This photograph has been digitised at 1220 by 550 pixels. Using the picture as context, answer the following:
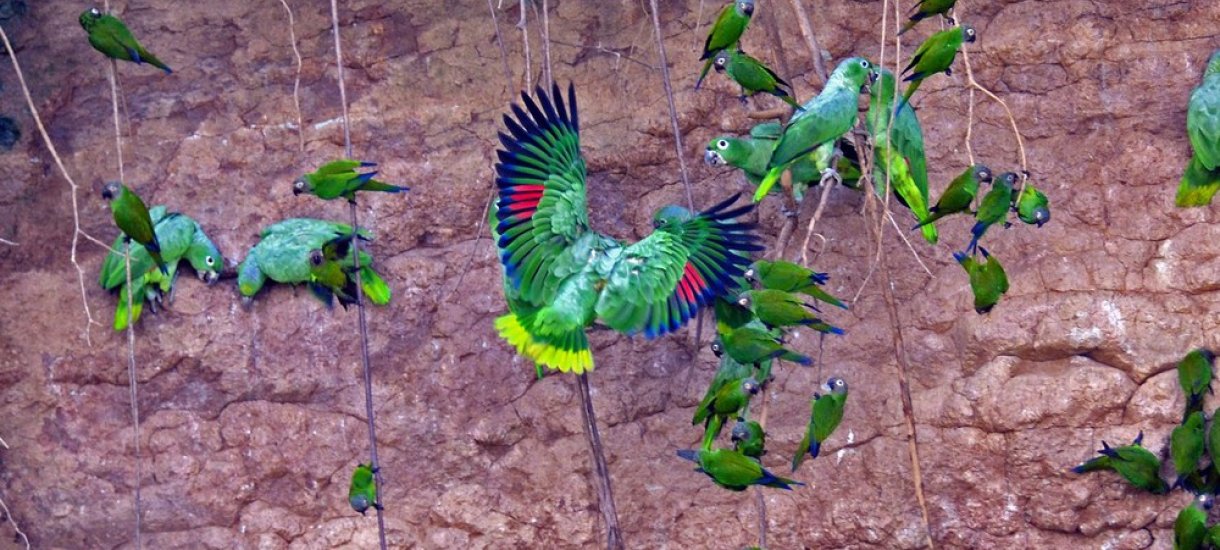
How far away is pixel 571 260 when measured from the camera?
3.93m

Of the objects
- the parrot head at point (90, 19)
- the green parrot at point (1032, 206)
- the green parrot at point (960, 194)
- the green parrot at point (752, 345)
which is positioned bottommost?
the green parrot at point (752, 345)

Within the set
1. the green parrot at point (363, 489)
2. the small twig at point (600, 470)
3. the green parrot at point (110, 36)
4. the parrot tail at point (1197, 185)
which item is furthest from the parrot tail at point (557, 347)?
the parrot tail at point (1197, 185)

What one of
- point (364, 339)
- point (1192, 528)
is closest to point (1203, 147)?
point (1192, 528)

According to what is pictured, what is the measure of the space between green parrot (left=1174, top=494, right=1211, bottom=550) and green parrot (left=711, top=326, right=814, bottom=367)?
3.38 ft

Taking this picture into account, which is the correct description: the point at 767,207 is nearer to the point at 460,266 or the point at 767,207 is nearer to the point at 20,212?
the point at 460,266

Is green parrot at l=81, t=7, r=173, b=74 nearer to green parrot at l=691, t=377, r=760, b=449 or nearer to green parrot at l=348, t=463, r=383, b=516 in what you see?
green parrot at l=348, t=463, r=383, b=516

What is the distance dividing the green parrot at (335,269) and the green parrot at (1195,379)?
7.37ft

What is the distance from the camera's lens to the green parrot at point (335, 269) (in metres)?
4.38

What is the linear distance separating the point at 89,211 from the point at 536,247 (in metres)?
1.68

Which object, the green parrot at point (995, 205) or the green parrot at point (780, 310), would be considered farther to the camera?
the green parrot at point (995, 205)

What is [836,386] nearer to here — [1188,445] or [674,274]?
[674,274]

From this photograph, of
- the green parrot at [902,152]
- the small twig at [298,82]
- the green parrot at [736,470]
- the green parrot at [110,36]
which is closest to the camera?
the green parrot at [736,470]

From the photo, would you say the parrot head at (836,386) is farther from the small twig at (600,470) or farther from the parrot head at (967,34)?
the parrot head at (967,34)

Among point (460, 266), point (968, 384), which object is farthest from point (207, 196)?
point (968, 384)
